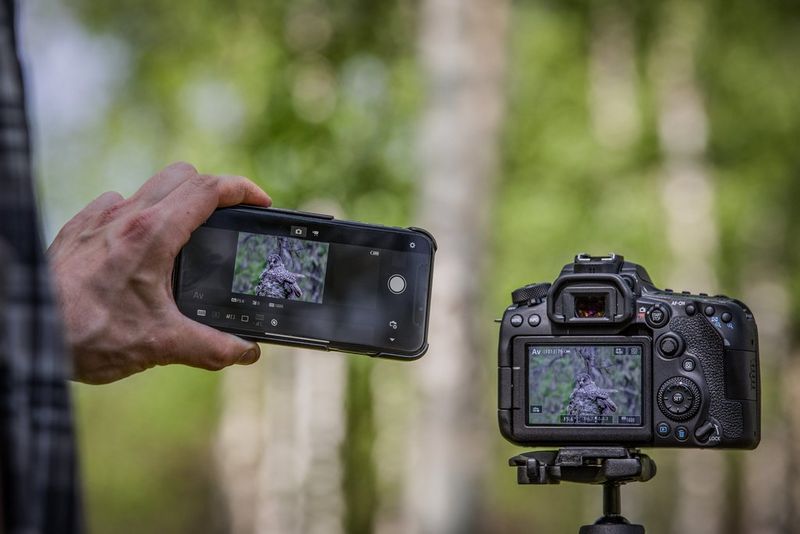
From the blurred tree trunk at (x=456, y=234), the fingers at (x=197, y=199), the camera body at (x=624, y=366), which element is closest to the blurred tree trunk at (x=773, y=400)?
the blurred tree trunk at (x=456, y=234)

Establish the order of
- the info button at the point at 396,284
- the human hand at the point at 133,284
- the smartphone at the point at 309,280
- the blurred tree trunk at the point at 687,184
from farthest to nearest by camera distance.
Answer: the blurred tree trunk at the point at 687,184
the info button at the point at 396,284
the smartphone at the point at 309,280
the human hand at the point at 133,284

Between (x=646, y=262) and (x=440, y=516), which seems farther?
(x=646, y=262)

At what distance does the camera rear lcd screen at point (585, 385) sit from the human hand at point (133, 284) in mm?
681

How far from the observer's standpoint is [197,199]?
202 centimetres

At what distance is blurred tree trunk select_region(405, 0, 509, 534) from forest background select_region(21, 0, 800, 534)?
2757 mm

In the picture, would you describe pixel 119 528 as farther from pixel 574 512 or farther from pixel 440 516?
pixel 440 516

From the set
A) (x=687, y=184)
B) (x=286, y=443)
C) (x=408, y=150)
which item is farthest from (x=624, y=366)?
(x=286, y=443)

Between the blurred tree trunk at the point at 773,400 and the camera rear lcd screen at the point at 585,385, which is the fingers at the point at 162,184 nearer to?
the camera rear lcd screen at the point at 585,385

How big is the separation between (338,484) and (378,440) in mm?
A: 4373

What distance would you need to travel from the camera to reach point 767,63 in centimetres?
1694

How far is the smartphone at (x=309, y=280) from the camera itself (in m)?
2.19

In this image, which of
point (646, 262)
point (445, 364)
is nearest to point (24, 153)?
point (445, 364)

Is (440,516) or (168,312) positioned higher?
(168,312)

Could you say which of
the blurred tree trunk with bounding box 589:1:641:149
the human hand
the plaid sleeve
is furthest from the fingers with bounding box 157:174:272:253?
→ the blurred tree trunk with bounding box 589:1:641:149
